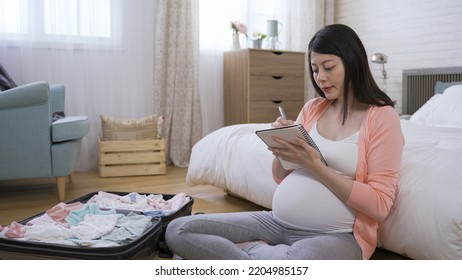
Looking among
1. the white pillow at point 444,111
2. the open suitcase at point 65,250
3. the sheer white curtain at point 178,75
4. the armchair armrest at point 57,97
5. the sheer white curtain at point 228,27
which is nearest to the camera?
the open suitcase at point 65,250

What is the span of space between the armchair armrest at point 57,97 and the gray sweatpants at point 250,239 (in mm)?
2047

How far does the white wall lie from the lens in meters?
3.47

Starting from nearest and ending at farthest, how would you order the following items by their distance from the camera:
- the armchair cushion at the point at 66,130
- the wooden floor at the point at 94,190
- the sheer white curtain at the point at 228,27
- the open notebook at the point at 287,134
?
1. the open notebook at the point at 287,134
2. the wooden floor at the point at 94,190
3. the armchair cushion at the point at 66,130
4. the sheer white curtain at the point at 228,27

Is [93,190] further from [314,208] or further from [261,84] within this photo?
[314,208]

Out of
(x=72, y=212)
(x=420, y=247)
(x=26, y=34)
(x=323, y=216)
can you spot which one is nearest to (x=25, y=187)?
(x=26, y=34)

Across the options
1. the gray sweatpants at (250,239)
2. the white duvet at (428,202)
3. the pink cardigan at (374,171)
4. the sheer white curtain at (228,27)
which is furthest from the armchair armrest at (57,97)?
the pink cardigan at (374,171)

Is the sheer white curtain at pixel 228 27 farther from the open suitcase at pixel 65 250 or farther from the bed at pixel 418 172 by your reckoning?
the open suitcase at pixel 65 250

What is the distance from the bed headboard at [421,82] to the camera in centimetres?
344

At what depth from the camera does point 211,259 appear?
1.25 metres

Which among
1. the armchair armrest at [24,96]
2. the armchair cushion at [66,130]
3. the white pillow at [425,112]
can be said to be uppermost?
the armchair armrest at [24,96]

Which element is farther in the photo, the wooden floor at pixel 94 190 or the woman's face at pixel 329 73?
the wooden floor at pixel 94 190

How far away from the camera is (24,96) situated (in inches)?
94.6

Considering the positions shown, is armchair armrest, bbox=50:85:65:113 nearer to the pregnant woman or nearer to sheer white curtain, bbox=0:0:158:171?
sheer white curtain, bbox=0:0:158:171
